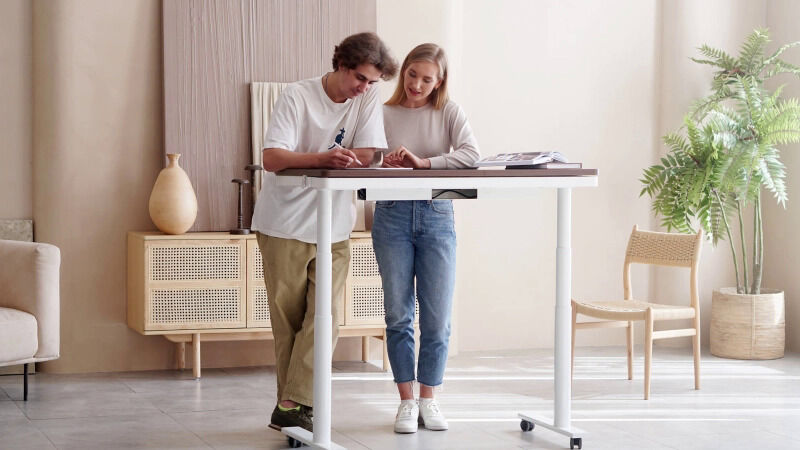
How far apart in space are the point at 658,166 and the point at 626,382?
1391 mm

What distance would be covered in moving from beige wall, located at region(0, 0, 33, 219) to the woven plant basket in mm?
3872

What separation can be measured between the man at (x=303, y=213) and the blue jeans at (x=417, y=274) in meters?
0.16

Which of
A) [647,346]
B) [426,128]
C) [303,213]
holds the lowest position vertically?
[647,346]

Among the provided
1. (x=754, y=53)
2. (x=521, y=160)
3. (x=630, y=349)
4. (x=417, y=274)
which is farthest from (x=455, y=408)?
(x=754, y=53)

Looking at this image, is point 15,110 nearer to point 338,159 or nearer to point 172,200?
point 172,200

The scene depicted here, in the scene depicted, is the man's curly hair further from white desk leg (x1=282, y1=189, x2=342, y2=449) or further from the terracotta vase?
the terracotta vase

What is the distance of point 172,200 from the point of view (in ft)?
17.3

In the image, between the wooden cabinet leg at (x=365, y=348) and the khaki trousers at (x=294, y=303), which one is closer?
the khaki trousers at (x=294, y=303)

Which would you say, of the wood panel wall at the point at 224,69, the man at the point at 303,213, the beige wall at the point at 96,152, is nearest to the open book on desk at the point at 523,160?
the man at the point at 303,213

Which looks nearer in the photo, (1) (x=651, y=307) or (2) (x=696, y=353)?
(1) (x=651, y=307)

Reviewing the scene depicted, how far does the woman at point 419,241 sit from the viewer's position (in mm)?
4055

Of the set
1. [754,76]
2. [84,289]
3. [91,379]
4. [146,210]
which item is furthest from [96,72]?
[754,76]

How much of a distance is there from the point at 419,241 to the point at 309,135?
57cm

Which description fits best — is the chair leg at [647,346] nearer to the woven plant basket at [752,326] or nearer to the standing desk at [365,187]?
the standing desk at [365,187]
